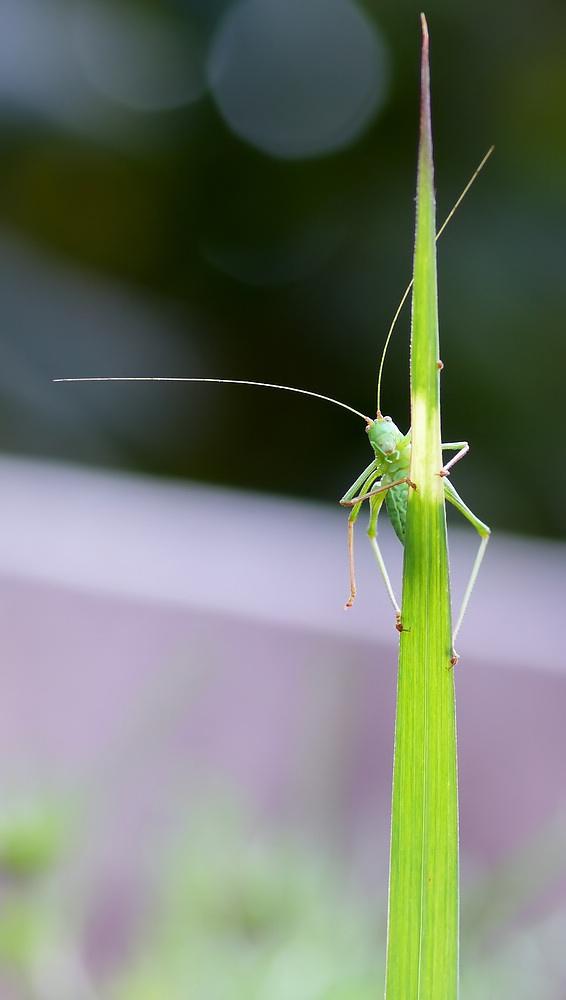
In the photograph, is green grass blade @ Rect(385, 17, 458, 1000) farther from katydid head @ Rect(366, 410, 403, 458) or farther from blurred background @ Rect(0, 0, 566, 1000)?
blurred background @ Rect(0, 0, 566, 1000)

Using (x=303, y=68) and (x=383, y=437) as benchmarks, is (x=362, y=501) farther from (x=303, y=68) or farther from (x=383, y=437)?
(x=303, y=68)

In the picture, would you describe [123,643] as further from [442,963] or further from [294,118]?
[294,118]

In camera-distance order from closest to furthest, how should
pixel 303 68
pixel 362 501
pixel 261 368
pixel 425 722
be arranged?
pixel 425 722 < pixel 362 501 < pixel 303 68 < pixel 261 368

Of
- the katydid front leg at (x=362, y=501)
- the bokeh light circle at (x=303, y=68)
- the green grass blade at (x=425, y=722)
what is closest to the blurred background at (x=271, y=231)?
the bokeh light circle at (x=303, y=68)

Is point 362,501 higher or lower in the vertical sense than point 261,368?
lower

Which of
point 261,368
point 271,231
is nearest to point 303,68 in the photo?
point 271,231

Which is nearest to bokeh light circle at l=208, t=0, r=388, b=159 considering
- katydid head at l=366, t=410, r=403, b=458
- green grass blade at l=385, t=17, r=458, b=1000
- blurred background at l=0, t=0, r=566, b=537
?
blurred background at l=0, t=0, r=566, b=537
